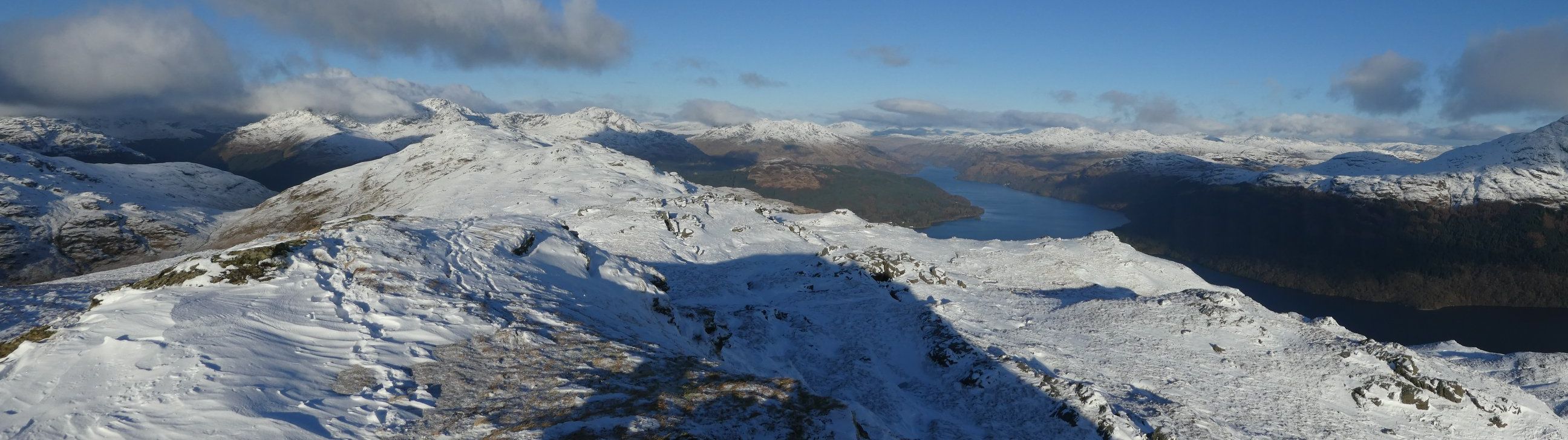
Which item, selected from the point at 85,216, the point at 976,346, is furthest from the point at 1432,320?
the point at 85,216

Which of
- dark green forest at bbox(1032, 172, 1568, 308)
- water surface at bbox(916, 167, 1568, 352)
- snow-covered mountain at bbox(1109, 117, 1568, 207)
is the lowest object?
water surface at bbox(916, 167, 1568, 352)

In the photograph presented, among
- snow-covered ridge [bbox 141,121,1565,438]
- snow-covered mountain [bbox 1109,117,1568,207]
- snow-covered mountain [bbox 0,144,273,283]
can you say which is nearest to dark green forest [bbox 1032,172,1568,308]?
snow-covered mountain [bbox 1109,117,1568,207]

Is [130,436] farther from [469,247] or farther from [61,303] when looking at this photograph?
[61,303]

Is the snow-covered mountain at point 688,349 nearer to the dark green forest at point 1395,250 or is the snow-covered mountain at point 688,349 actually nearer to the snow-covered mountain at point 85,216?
the snow-covered mountain at point 85,216

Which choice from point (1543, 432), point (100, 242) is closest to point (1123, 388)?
point (1543, 432)

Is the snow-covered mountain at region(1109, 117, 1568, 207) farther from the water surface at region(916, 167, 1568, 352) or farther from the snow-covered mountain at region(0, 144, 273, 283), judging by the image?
the snow-covered mountain at region(0, 144, 273, 283)

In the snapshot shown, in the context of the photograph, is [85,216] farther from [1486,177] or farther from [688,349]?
[1486,177]

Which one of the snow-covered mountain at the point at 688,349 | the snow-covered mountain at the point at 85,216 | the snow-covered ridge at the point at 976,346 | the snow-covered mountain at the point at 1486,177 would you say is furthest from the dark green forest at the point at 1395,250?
the snow-covered mountain at the point at 85,216
